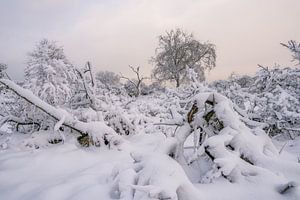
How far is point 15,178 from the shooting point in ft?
12.1

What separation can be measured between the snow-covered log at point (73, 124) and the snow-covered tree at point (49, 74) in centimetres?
146

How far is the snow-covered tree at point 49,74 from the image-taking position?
21.1ft

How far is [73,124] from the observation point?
16.4ft

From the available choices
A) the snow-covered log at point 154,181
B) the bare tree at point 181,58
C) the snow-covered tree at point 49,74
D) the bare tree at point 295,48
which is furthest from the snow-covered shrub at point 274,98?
the bare tree at point 181,58

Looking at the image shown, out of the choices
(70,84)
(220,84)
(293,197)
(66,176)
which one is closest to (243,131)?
(293,197)

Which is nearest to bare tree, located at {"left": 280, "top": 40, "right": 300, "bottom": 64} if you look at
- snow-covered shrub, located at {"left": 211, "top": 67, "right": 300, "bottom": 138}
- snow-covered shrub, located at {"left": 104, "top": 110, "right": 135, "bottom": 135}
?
snow-covered shrub, located at {"left": 211, "top": 67, "right": 300, "bottom": 138}

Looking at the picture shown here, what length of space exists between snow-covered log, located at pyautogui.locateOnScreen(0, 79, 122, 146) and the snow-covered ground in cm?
18

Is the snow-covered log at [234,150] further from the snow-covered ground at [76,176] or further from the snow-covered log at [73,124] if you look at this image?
the snow-covered log at [73,124]

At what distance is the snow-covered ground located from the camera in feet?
7.78

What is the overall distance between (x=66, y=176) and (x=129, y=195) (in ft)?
4.90

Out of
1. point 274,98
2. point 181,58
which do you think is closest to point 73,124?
point 274,98

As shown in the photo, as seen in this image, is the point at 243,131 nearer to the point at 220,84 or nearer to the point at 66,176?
the point at 66,176

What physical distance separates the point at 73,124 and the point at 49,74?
75.9 inches

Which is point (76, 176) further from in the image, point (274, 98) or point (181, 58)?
point (181, 58)
